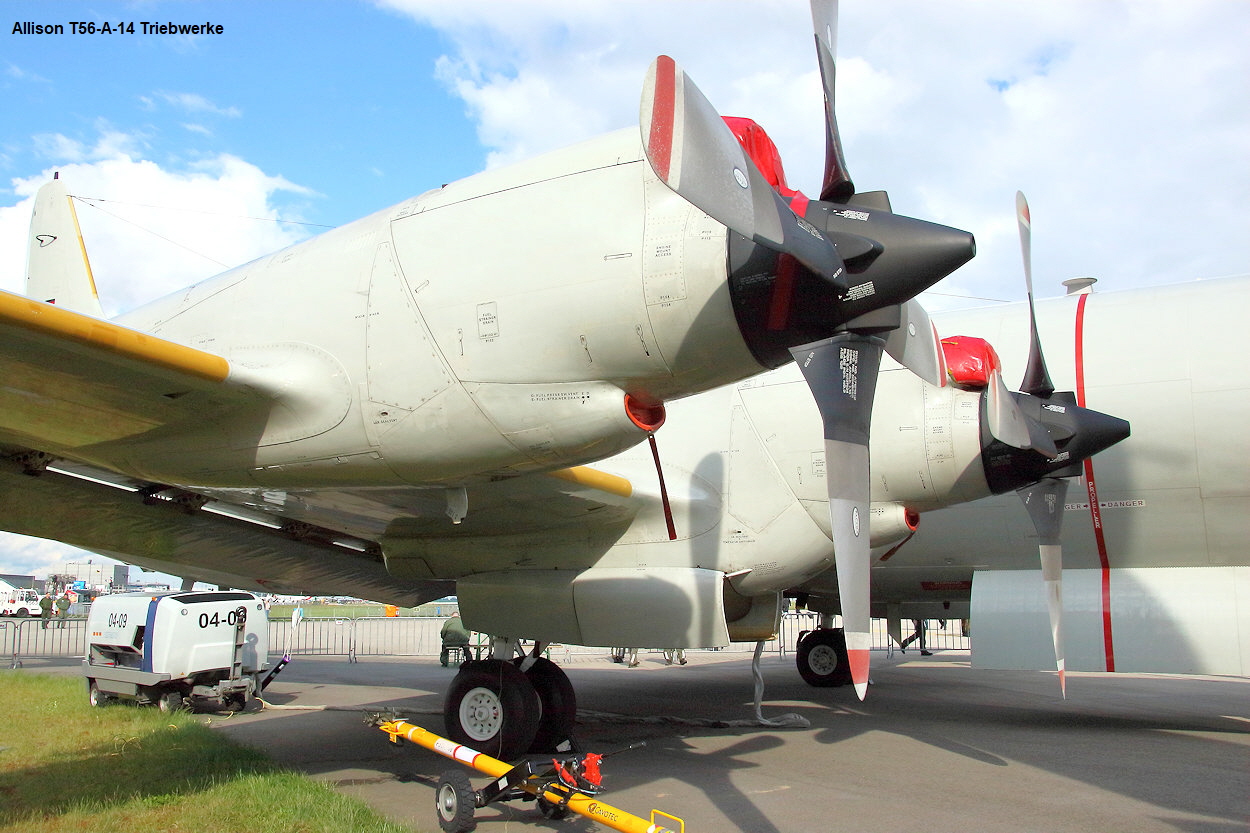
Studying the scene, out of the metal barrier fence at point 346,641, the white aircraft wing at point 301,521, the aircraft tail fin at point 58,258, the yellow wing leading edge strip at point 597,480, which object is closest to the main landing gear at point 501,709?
the white aircraft wing at point 301,521

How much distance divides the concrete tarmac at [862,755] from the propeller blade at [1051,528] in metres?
1.39

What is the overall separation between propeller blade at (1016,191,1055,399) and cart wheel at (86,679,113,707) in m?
12.1

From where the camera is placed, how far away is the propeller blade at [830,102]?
5008 mm

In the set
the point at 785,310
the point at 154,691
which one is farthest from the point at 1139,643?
the point at 154,691

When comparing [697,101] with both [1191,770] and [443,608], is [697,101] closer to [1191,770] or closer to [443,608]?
A: [1191,770]

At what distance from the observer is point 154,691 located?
1116cm

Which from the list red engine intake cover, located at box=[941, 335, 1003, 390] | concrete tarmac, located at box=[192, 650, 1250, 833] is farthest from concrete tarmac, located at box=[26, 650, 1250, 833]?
red engine intake cover, located at box=[941, 335, 1003, 390]

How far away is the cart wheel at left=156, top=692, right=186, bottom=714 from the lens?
1105 cm

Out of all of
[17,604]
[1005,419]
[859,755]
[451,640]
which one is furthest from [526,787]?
[17,604]

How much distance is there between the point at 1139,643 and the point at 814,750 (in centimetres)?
360

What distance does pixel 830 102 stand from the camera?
5121 mm

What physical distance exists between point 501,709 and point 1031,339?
6.39 meters

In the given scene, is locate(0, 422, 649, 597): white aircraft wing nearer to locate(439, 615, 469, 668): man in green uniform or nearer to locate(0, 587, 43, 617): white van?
locate(439, 615, 469, 668): man in green uniform

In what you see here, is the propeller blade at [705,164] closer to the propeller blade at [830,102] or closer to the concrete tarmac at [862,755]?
the propeller blade at [830,102]
